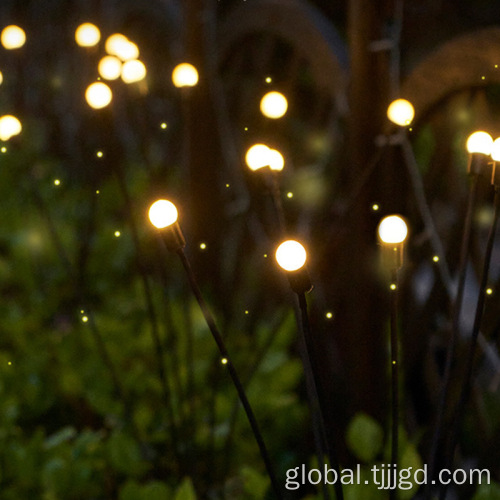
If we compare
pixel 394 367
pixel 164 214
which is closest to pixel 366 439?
pixel 394 367

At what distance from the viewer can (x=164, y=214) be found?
30.8 inches

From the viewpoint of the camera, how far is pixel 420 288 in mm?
1577

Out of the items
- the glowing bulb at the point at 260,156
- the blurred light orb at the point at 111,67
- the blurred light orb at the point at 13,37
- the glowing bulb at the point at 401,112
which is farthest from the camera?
the blurred light orb at the point at 13,37

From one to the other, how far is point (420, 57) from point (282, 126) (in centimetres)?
69

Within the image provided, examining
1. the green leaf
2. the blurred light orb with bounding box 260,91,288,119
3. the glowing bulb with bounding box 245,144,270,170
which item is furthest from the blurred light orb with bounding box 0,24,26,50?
the green leaf

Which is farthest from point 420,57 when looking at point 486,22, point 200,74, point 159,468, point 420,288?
point 159,468

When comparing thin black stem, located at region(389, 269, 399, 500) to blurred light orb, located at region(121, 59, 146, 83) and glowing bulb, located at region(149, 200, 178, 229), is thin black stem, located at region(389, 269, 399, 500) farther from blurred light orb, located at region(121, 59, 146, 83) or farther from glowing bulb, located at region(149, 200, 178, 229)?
blurred light orb, located at region(121, 59, 146, 83)

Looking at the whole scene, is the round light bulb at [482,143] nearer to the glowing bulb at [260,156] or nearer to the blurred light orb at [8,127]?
the glowing bulb at [260,156]

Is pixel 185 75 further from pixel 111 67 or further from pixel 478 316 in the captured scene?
pixel 478 316

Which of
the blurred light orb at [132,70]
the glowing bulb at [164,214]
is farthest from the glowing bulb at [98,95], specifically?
the glowing bulb at [164,214]

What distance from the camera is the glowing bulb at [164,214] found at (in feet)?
2.55

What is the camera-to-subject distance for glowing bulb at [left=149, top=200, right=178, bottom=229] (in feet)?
2.55

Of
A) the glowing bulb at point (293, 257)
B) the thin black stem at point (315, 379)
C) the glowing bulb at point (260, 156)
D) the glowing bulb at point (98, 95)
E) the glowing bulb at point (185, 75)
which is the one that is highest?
the glowing bulb at point (185, 75)

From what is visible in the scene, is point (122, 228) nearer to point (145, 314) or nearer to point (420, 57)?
point (145, 314)
